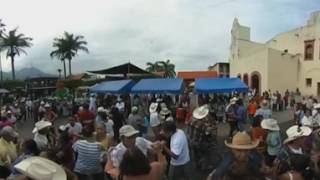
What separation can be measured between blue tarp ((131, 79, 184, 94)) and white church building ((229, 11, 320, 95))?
1171 inches

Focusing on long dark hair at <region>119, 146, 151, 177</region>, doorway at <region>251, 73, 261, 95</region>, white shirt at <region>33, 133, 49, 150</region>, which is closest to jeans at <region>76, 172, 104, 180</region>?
white shirt at <region>33, 133, 49, 150</region>

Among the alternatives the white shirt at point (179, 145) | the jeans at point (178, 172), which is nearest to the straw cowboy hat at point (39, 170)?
the white shirt at point (179, 145)

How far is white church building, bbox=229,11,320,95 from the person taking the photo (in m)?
51.9

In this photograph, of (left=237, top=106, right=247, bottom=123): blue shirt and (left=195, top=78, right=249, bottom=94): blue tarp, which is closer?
(left=237, top=106, right=247, bottom=123): blue shirt

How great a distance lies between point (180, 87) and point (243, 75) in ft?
113

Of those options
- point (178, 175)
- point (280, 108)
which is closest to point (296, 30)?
point (280, 108)

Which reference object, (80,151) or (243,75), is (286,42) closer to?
(243,75)

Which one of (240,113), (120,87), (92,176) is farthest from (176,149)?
(120,87)

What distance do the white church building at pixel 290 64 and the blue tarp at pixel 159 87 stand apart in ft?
97.6

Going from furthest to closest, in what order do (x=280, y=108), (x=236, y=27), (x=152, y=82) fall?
1. (x=236, y=27)
2. (x=280, y=108)
3. (x=152, y=82)

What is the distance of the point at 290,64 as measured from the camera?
2112 inches

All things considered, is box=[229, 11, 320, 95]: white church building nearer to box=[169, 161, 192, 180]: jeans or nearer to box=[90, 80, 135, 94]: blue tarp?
box=[90, 80, 135, 94]: blue tarp

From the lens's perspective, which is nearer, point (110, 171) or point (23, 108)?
point (110, 171)

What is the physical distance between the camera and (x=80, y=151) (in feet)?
23.7
